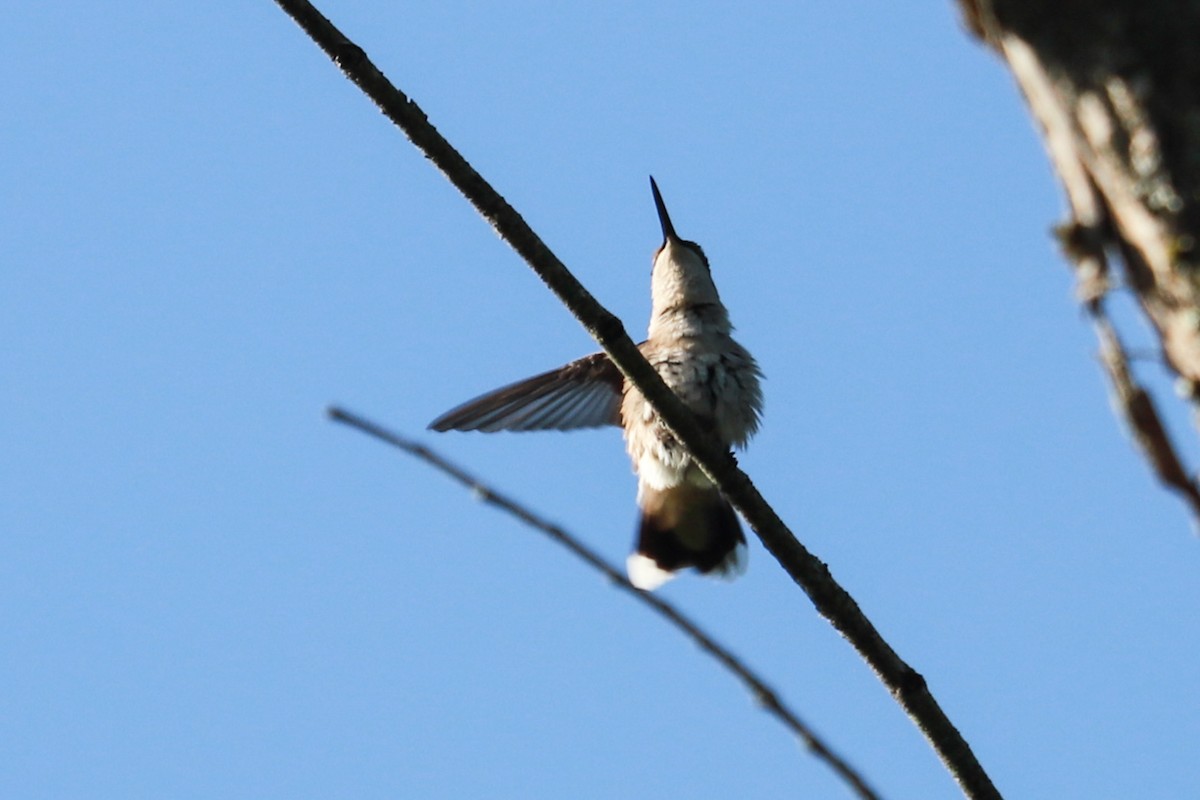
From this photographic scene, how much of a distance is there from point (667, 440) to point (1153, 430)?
534cm

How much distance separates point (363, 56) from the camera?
3.36 metres

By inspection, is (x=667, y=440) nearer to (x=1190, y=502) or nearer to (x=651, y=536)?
(x=651, y=536)

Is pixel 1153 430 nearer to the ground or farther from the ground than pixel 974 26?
nearer to the ground

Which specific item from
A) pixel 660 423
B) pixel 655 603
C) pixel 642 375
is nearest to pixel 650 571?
pixel 660 423

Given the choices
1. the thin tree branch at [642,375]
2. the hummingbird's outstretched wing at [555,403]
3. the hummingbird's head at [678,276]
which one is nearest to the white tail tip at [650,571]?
the hummingbird's outstretched wing at [555,403]

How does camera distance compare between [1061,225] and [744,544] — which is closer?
[1061,225]

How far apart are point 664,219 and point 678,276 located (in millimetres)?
1017

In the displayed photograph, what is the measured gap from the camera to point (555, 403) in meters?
7.73

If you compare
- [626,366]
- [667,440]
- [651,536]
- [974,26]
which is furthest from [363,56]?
[651,536]

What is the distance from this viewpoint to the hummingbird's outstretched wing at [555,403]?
295 inches

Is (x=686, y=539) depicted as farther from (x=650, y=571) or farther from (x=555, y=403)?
(x=555, y=403)

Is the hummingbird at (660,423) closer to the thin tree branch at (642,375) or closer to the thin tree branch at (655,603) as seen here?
the thin tree branch at (642,375)

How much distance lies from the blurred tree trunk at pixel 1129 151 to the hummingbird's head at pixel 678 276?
240 inches

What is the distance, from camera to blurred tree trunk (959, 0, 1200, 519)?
4.38 ft
